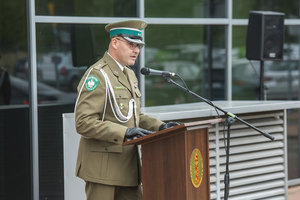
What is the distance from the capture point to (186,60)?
18.3ft

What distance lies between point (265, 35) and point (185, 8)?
1.08 m

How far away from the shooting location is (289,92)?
644 centimetres

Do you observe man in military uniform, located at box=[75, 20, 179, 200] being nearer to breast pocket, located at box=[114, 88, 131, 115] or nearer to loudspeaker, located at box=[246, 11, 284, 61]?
breast pocket, located at box=[114, 88, 131, 115]

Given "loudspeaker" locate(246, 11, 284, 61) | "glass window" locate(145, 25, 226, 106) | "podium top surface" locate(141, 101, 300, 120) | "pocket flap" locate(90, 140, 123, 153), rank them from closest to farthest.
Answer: "pocket flap" locate(90, 140, 123, 153)
"podium top surface" locate(141, 101, 300, 120)
"loudspeaker" locate(246, 11, 284, 61)
"glass window" locate(145, 25, 226, 106)

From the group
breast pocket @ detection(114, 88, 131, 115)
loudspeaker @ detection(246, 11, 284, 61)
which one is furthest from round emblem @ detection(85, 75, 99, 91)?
loudspeaker @ detection(246, 11, 284, 61)

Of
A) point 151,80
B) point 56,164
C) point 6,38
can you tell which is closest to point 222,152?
point 151,80

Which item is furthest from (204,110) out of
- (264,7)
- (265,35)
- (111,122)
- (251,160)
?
(264,7)

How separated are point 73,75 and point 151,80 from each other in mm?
1044

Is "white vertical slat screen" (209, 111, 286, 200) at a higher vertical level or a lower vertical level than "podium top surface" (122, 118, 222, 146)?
lower

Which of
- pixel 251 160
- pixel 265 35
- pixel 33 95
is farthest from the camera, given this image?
pixel 265 35

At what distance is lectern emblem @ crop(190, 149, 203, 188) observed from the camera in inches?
94.1

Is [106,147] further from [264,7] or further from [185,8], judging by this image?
[264,7]

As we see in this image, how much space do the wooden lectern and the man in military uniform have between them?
14 cm

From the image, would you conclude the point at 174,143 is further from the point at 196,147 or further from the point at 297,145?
the point at 297,145
